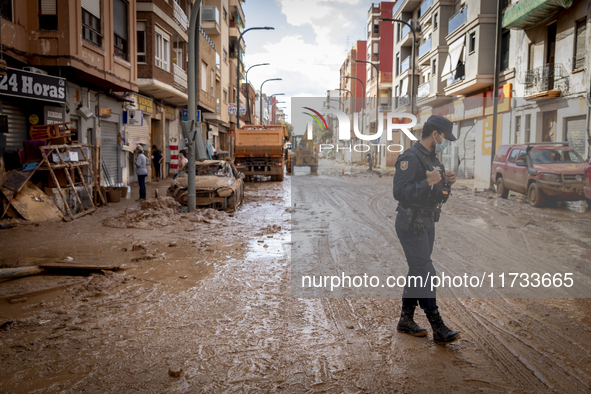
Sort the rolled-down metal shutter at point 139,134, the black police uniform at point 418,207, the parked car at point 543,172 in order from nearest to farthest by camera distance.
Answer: the black police uniform at point 418,207
the parked car at point 543,172
the rolled-down metal shutter at point 139,134

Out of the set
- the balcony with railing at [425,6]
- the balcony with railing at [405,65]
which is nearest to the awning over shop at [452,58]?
the balcony with railing at [425,6]

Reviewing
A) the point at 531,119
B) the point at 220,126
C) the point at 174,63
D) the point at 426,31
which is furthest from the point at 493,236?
the point at 220,126

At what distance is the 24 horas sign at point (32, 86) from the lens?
36.1ft

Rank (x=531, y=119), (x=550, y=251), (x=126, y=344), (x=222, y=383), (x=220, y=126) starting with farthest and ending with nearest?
(x=220, y=126) < (x=531, y=119) < (x=550, y=251) < (x=126, y=344) < (x=222, y=383)

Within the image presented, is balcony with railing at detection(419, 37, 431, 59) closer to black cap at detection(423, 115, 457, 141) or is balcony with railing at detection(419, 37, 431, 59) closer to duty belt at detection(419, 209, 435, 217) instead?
black cap at detection(423, 115, 457, 141)

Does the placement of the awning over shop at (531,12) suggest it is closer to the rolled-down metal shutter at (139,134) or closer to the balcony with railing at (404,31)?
the rolled-down metal shutter at (139,134)

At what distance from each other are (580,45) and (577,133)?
3.27 meters

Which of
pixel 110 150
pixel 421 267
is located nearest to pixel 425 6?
pixel 110 150

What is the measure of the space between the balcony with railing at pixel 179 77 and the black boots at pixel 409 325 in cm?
2096

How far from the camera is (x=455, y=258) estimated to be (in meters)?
6.88

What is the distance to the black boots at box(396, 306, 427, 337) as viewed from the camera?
4016 millimetres

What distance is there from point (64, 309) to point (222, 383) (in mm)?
2337

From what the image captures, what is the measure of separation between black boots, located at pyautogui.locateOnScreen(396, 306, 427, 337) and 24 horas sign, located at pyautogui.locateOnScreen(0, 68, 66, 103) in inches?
426

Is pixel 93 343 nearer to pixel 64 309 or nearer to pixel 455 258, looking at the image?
pixel 64 309
